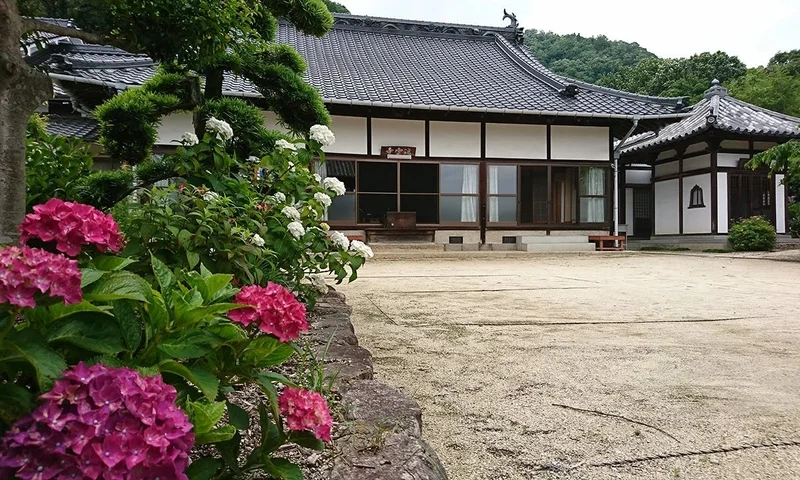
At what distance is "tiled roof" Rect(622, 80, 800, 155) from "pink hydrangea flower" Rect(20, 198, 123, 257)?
11.9 m

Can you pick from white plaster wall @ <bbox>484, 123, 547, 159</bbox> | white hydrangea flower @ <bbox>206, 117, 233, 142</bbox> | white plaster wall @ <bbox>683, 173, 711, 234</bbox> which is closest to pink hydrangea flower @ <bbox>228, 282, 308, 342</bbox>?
white hydrangea flower @ <bbox>206, 117, 233, 142</bbox>

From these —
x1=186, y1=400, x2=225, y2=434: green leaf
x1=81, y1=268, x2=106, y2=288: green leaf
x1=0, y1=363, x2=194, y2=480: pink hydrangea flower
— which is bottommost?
x1=186, y1=400, x2=225, y2=434: green leaf

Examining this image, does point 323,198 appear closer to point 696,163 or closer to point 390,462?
point 390,462

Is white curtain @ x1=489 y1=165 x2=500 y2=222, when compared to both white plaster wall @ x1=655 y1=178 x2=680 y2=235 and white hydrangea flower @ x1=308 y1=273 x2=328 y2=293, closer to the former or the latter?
white plaster wall @ x1=655 y1=178 x2=680 y2=235

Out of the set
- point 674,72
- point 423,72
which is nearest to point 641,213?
point 423,72

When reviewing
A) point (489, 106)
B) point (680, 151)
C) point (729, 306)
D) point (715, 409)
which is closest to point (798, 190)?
point (680, 151)

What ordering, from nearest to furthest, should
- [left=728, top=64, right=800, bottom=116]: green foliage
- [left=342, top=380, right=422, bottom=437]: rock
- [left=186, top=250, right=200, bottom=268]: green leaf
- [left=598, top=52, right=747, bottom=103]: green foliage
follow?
[left=342, top=380, right=422, bottom=437]: rock
[left=186, top=250, right=200, bottom=268]: green leaf
[left=728, top=64, right=800, bottom=116]: green foliage
[left=598, top=52, right=747, bottom=103]: green foliage

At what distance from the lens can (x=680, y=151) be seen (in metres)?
12.4

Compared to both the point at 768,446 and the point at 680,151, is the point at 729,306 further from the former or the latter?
the point at 680,151

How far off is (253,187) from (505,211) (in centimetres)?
912

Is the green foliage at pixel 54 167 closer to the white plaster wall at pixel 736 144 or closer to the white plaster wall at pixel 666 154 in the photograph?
the white plaster wall at pixel 736 144

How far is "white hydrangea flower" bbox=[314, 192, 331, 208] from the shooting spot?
2260mm

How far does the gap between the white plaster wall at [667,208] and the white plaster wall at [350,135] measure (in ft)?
27.3

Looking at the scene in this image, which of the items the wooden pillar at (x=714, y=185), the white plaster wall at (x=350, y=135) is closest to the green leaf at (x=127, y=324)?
the white plaster wall at (x=350, y=135)
